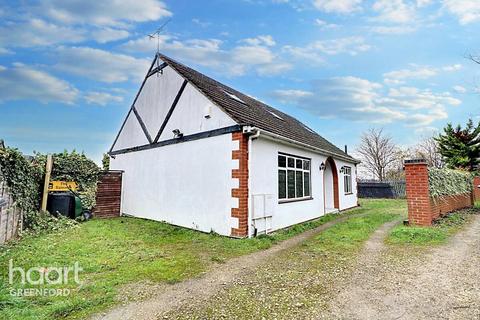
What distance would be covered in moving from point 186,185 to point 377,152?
37221 mm

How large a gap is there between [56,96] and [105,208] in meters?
5.11

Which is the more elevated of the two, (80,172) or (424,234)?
(80,172)

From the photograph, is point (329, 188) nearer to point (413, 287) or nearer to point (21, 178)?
point (413, 287)

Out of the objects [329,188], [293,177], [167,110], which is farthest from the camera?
[329,188]

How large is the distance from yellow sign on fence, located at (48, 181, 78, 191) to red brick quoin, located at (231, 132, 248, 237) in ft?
24.1

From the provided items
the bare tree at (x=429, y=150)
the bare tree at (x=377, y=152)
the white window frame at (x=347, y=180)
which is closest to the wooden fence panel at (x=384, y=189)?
the white window frame at (x=347, y=180)

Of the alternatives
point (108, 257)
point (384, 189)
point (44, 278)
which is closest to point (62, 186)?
point (108, 257)

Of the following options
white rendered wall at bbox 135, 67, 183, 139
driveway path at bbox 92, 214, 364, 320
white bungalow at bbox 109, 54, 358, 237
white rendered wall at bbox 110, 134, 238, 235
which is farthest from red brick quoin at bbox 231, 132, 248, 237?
white rendered wall at bbox 135, 67, 183, 139

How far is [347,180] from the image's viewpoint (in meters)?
15.1

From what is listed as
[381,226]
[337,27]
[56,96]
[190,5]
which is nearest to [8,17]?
[56,96]

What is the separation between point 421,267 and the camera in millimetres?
4418

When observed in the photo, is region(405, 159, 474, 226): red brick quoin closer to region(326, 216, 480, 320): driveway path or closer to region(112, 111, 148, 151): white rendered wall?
region(326, 216, 480, 320): driveway path

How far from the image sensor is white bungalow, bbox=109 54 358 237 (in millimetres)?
7137

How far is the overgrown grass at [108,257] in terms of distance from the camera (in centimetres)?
316
